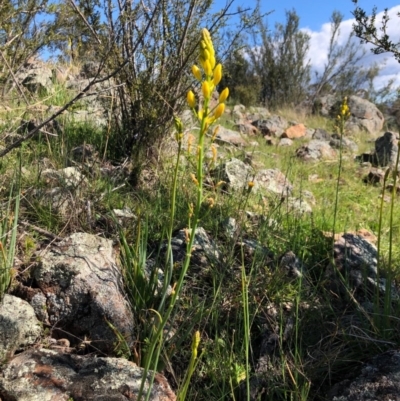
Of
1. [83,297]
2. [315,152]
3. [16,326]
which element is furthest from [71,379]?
[315,152]

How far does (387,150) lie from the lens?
6688 mm

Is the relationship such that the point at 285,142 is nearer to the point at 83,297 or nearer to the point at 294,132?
the point at 294,132

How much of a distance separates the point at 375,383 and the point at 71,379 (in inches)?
38.1

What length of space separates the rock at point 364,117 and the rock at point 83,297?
11010 mm

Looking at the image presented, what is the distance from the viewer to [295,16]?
50.6ft

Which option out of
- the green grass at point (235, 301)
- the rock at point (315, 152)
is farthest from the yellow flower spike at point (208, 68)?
the rock at point (315, 152)

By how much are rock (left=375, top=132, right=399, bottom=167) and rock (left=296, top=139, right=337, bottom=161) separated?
65cm

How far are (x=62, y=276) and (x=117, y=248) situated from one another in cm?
37

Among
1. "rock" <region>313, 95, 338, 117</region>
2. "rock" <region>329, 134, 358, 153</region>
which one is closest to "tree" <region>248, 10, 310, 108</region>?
"rock" <region>313, 95, 338, 117</region>

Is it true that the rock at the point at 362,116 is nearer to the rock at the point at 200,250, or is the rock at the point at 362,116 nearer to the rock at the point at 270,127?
the rock at the point at 270,127

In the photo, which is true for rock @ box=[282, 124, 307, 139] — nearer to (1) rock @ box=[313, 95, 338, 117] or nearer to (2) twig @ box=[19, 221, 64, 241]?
(1) rock @ box=[313, 95, 338, 117]

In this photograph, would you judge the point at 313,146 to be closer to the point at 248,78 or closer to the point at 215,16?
the point at 215,16

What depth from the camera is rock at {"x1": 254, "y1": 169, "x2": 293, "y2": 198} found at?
393cm

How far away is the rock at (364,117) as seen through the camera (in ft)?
40.1
